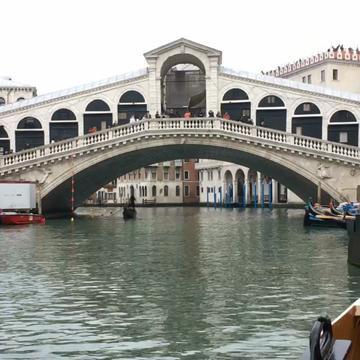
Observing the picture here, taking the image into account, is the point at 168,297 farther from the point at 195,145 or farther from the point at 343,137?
the point at 343,137

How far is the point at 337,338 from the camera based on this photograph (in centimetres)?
497

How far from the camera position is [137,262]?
1392 cm

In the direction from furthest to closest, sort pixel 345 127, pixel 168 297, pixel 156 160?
pixel 156 160
pixel 345 127
pixel 168 297

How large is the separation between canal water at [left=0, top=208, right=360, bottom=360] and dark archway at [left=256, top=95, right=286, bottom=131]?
14981mm

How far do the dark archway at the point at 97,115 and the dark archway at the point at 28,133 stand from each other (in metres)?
1.99

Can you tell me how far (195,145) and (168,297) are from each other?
66.4 feet

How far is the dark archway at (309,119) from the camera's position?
32.0m

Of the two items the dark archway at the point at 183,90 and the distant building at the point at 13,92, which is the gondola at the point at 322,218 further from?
the distant building at the point at 13,92

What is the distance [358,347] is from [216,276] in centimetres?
694

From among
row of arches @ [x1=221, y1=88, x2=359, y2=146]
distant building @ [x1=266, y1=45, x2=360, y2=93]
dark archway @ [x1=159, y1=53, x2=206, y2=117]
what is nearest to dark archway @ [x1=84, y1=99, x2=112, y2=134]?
dark archway @ [x1=159, y1=53, x2=206, y2=117]

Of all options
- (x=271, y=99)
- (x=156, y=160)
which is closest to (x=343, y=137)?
(x=271, y=99)

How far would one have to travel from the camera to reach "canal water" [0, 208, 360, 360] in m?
7.21

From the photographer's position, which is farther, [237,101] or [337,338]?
[237,101]

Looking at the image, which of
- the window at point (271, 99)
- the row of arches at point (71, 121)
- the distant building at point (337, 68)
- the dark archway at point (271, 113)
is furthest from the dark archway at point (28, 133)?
the distant building at point (337, 68)
